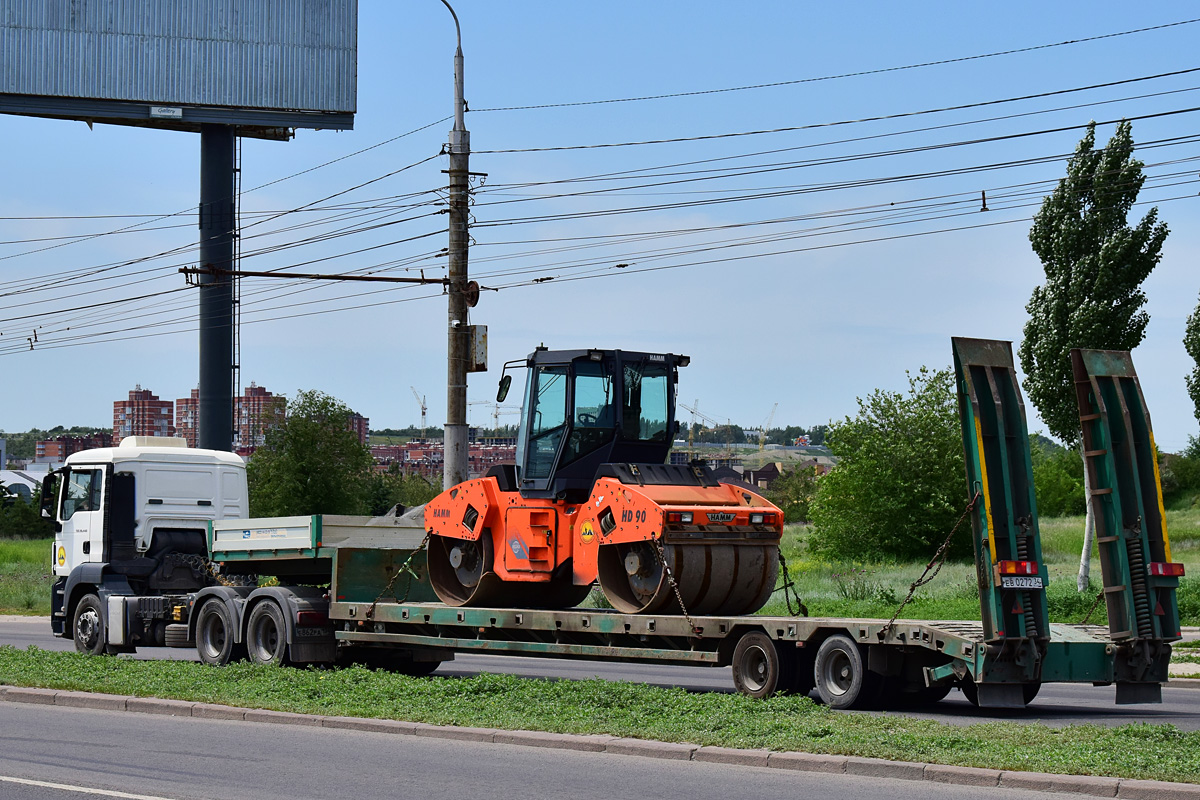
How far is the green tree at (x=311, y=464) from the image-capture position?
6363cm

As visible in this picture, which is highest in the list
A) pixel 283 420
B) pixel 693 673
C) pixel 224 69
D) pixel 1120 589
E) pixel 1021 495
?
pixel 224 69

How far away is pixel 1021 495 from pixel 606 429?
18.0 feet

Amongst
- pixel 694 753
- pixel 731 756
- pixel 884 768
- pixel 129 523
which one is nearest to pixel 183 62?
pixel 129 523

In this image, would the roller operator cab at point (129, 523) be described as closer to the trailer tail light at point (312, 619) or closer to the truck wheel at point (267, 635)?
the truck wheel at point (267, 635)

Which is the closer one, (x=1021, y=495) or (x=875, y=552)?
(x=1021, y=495)

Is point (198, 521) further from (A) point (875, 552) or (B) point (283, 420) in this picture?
(B) point (283, 420)

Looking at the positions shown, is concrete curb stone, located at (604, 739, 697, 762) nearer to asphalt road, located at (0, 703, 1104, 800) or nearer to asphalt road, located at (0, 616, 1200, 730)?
asphalt road, located at (0, 703, 1104, 800)

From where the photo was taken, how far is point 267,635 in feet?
61.0

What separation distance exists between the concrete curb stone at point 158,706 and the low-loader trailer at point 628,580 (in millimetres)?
3733

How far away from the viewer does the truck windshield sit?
671 inches

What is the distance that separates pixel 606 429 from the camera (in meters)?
17.0

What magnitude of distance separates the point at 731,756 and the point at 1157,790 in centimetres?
306

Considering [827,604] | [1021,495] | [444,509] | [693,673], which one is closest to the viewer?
[1021,495]

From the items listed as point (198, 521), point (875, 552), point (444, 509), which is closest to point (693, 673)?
point (444, 509)
